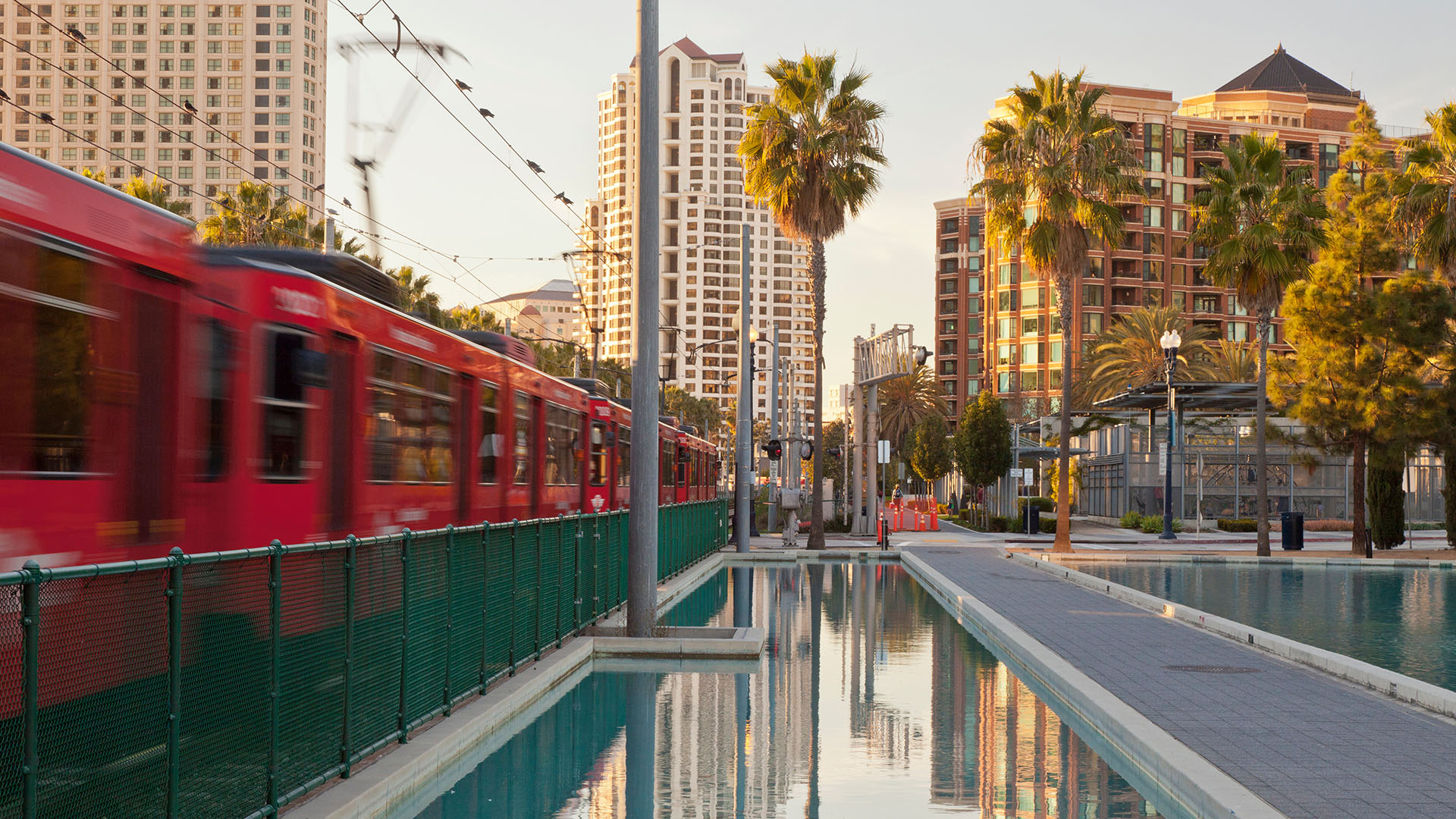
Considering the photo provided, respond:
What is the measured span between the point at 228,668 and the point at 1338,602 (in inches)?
875

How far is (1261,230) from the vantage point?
3716cm

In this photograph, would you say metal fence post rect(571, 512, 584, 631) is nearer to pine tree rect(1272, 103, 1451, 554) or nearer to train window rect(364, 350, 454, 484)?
train window rect(364, 350, 454, 484)

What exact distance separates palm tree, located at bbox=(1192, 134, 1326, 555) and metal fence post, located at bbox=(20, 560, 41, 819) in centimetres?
3571

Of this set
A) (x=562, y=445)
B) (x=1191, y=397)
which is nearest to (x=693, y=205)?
(x=1191, y=397)

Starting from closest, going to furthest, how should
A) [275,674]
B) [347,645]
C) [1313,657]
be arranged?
[275,674] → [347,645] → [1313,657]

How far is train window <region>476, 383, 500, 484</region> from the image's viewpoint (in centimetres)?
1842

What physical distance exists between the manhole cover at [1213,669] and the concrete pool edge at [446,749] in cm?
611

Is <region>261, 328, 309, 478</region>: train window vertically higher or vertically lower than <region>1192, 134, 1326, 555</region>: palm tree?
lower

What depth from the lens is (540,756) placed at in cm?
1033

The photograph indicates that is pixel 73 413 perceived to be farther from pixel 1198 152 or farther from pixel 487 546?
pixel 1198 152

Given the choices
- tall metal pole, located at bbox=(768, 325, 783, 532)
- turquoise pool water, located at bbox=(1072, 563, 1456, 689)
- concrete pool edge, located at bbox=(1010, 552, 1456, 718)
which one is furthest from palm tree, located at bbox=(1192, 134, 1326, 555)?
concrete pool edge, located at bbox=(1010, 552, 1456, 718)

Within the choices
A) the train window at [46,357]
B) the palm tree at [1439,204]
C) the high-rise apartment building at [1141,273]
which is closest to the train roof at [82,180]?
the train window at [46,357]

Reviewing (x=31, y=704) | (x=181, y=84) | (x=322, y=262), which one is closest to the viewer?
(x=31, y=704)

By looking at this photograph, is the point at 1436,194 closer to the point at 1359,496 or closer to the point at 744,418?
the point at 1359,496
